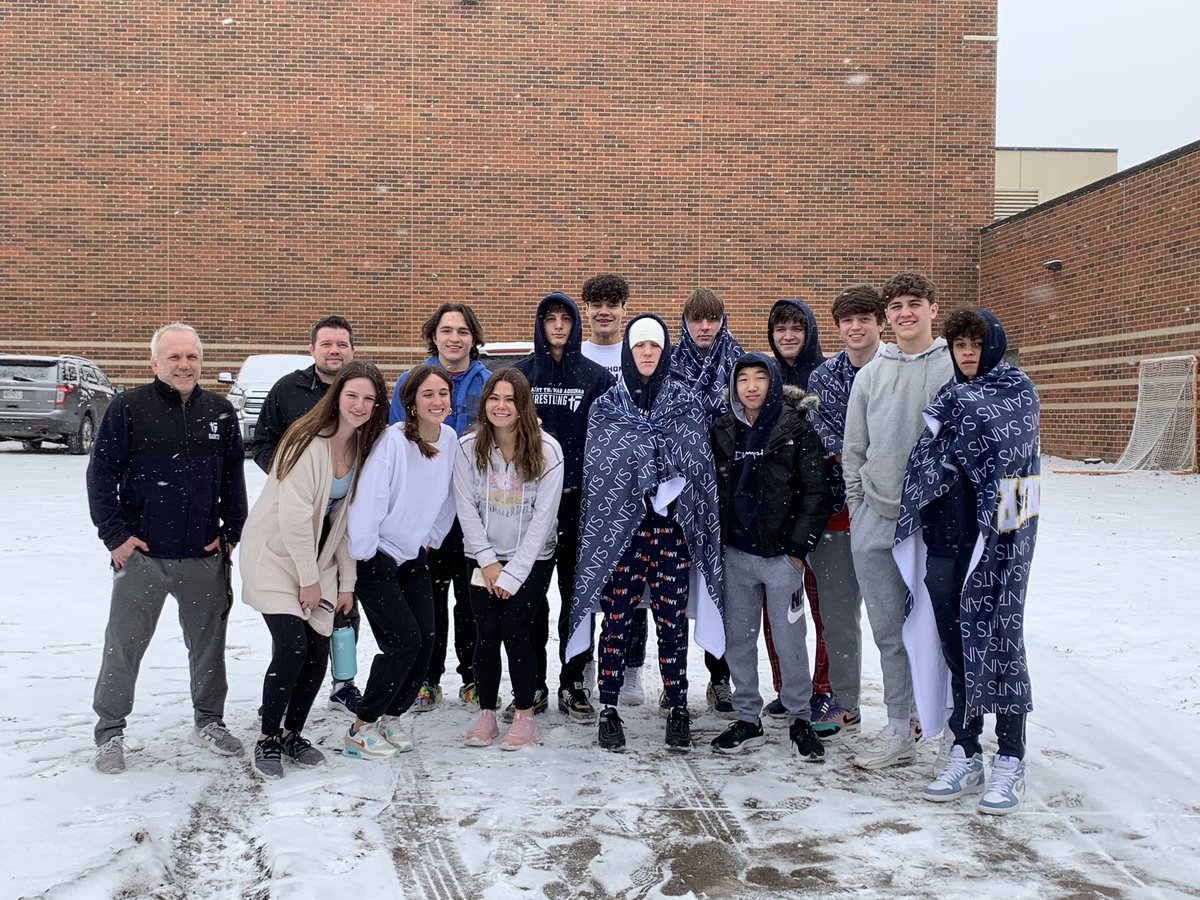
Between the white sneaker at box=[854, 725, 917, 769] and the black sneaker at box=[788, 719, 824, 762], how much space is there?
15 centimetres

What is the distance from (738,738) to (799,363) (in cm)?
174

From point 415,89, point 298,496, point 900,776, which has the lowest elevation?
point 900,776

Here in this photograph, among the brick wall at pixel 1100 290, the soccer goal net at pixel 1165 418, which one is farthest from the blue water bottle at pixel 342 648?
the brick wall at pixel 1100 290

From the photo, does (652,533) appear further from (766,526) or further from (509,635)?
(509,635)

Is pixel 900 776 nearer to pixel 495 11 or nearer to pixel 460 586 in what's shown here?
pixel 460 586

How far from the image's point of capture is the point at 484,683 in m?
4.28

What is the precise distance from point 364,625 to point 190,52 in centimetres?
1458

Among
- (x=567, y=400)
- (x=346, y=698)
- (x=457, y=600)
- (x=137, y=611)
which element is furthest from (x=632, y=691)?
(x=137, y=611)

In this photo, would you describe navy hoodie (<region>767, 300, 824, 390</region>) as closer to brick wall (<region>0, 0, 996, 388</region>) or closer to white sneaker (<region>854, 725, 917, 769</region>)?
white sneaker (<region>854, 725, 917, 769</region>)

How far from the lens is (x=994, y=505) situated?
3.55 m

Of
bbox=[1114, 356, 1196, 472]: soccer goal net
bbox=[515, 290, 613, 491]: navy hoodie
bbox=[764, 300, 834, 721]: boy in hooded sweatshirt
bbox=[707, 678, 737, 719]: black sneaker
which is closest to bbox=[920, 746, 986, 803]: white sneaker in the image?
bbox=[764, 300, 834, 721]: boy in hooded sweatshirt

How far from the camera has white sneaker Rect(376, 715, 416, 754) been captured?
407 cm

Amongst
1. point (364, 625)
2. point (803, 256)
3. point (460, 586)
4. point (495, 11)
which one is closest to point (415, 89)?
point (495, 11)

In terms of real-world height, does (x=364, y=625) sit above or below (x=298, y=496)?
below
